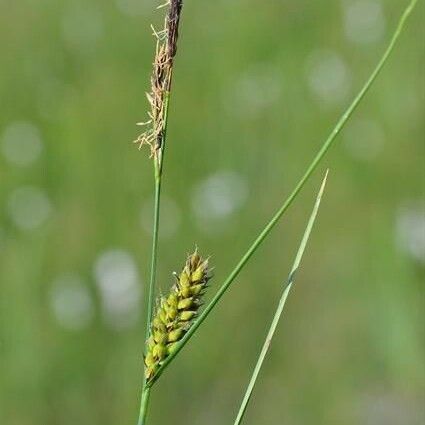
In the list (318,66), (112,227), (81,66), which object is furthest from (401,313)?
(81,66)

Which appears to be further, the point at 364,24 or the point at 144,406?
the point at 364,24

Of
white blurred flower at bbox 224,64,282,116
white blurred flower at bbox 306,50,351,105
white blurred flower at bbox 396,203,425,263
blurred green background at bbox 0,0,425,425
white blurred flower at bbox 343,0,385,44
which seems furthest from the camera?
white blurred flower at bbox 343,0,385,44

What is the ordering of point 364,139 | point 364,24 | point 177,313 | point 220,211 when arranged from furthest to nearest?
point 364,24 < point 364,139 < point 220,211 < point 177,313

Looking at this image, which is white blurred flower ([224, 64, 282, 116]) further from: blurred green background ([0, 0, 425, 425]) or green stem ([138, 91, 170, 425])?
green stem ([138, 91, 170, 425])

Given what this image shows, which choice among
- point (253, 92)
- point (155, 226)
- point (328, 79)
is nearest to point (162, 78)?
point (155, 226)

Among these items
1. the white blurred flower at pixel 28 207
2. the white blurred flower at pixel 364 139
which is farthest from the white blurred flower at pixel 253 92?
the white blurred flower at pixel 28 207

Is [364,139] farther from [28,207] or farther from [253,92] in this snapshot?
[28,207]

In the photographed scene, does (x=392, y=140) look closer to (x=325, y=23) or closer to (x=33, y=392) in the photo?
A: (x=325, y=23)

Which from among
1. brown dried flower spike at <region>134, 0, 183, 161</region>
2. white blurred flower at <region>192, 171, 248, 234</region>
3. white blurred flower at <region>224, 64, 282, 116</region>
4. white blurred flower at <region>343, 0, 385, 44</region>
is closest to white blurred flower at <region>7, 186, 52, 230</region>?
white blurred flower at <region>192, 171, 248, 234</region>
